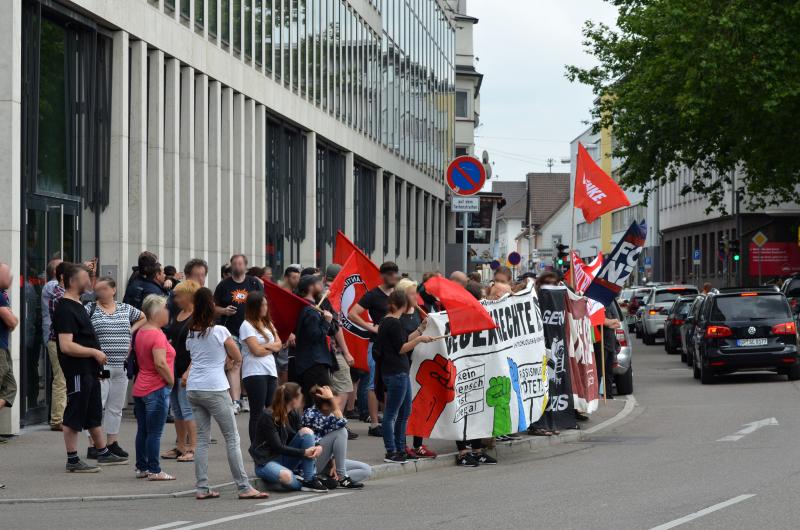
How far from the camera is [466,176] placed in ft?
68.4

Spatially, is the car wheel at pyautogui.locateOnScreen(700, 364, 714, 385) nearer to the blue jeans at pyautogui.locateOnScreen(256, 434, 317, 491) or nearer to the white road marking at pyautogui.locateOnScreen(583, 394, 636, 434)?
the white road marking at pyautogui.locateOnScreen(583, 394, 636, 434)

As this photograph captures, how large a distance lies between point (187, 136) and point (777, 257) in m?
48.7

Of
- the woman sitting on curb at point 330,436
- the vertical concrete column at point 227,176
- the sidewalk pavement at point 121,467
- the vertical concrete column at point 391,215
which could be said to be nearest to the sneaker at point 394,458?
the sidewalk pavement at point 121,467

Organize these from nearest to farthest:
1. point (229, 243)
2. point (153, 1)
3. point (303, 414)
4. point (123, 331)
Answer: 1. point (303, 414)
2. point (123, 331)
3. point (153, 1)
4. point (229, 243)

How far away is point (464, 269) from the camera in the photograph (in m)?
19.7

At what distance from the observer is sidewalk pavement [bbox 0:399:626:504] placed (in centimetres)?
1211

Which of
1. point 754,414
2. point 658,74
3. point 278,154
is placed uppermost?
point 658,74

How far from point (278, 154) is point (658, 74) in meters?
13.3

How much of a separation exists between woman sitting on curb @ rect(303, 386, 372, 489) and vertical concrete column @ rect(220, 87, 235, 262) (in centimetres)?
1533

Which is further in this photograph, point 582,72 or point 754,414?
point 582,72

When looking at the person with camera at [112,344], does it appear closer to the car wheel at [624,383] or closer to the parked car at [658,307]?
the car wheel at [624,383]

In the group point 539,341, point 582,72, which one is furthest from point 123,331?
point 582,72

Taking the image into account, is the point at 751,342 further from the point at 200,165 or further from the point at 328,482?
the point at 328,482

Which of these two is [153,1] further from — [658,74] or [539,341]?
[658,74]
